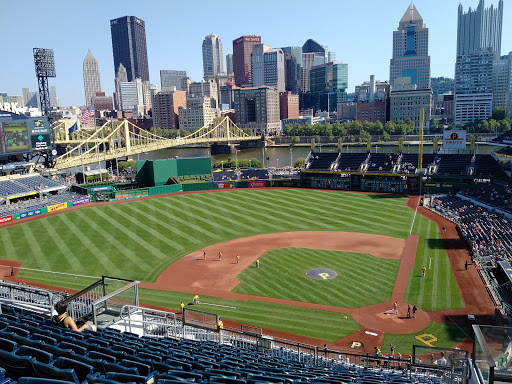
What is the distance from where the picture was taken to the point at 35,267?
112 ft

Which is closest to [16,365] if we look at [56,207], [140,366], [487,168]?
[140,366]

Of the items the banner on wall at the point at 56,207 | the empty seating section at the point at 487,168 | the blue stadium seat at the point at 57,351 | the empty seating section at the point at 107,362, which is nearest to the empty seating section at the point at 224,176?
the banner on wall at the point at 56,207

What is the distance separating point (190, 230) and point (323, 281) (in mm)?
19851

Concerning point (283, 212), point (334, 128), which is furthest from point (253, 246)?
point (334, 128)

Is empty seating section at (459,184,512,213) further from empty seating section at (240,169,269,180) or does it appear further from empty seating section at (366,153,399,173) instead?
empty seating section at (240,169,269,180)

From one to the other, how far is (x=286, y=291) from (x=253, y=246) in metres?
10.7

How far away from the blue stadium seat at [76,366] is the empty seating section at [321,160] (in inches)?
2591

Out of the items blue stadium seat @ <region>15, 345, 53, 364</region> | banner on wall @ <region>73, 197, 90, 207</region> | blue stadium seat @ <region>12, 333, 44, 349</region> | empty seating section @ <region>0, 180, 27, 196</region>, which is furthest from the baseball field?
blue stadium seat @ <region>15, 345, 53, 364</region>

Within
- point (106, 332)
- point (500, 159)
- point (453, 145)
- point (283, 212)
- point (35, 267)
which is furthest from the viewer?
point (453, 145)

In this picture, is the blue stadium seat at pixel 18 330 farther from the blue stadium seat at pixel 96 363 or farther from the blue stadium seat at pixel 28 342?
the blue stadium seat at pixel 96 363

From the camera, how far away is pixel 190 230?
45.3 m

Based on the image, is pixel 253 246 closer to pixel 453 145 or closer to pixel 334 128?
pixel 453 145

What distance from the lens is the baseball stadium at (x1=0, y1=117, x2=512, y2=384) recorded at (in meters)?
10.3

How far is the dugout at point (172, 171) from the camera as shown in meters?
69.6
